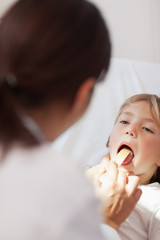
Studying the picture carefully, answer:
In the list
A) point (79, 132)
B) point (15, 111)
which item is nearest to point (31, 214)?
point (15, 111)

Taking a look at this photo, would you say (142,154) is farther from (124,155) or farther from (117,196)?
(117,196)

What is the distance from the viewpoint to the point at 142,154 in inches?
51.9

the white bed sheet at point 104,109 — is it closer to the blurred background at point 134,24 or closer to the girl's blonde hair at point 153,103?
the girl's blonde hair at point 153,103

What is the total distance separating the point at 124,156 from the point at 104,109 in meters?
0.38

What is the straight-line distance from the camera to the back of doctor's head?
63 centimetres

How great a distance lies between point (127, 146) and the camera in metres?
1.34

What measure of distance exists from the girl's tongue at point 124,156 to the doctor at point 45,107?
61 cm

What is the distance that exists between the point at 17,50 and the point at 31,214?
0.28m

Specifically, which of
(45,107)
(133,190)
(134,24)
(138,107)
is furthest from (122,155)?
(134,24)

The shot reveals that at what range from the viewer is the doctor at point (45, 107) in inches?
22.9

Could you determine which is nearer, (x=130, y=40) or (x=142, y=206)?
(x=142, y=206)

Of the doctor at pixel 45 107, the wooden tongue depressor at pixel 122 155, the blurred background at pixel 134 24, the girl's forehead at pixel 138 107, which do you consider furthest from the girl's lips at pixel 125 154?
the blurred background at pixel 134 24

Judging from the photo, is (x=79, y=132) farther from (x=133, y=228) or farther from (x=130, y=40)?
(x=130, y=40)

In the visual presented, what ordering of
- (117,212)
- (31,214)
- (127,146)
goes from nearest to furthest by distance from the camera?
(31,214), (117,212), (127,146)
